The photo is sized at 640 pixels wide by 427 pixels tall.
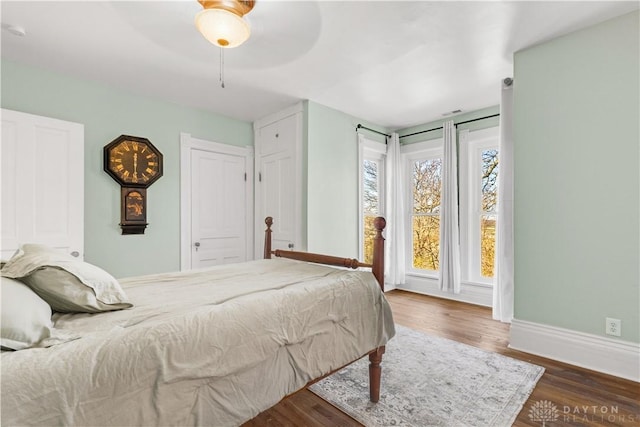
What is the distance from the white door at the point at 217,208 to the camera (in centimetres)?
381

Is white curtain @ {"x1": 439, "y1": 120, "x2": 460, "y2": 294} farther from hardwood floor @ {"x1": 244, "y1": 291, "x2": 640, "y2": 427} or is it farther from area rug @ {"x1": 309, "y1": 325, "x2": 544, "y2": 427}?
area rug @ {"x1": 309, "y1": 325, "x2": 544, "y2": 427}

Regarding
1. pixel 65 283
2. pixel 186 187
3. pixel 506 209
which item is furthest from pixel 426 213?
pixel 65 283

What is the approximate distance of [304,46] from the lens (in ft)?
8.05

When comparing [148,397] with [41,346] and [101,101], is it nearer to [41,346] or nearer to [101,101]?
[41,346]

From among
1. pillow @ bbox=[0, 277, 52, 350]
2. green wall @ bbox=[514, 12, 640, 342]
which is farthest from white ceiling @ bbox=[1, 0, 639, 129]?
pillow @ bbox=[0, 277, 52, 350]

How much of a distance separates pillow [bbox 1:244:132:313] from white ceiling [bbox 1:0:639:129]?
1679 mm

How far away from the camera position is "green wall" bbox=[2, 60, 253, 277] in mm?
2758

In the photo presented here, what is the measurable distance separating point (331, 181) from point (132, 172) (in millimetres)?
2212

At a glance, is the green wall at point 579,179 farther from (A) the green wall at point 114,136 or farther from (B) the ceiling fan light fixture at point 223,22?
(A) the green wall at point 114,136

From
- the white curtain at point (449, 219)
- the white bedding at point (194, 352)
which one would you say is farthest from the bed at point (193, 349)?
the white curtain at point (449, 219)

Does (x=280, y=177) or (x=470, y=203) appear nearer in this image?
(x=280, y=177)

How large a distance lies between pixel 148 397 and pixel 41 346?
1.09 feet

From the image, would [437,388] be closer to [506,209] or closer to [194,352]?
[194,352]

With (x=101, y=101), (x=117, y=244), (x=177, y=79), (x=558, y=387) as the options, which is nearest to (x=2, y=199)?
(x=117, y=244)
